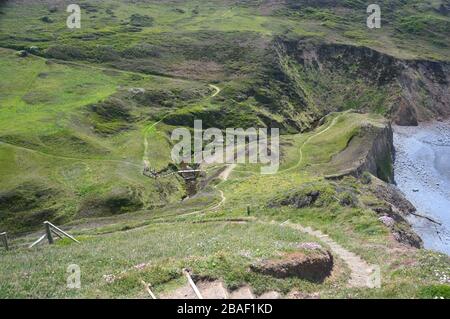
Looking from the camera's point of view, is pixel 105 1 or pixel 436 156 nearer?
pixel 436 156

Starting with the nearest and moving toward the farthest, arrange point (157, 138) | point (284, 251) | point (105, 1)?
point (284, 251) < point (157, 138) < point (105, 1)

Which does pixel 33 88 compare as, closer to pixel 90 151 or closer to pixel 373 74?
pixel 90 151

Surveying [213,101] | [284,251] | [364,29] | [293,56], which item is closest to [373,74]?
[293,56]

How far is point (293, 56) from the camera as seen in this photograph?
152000mm
